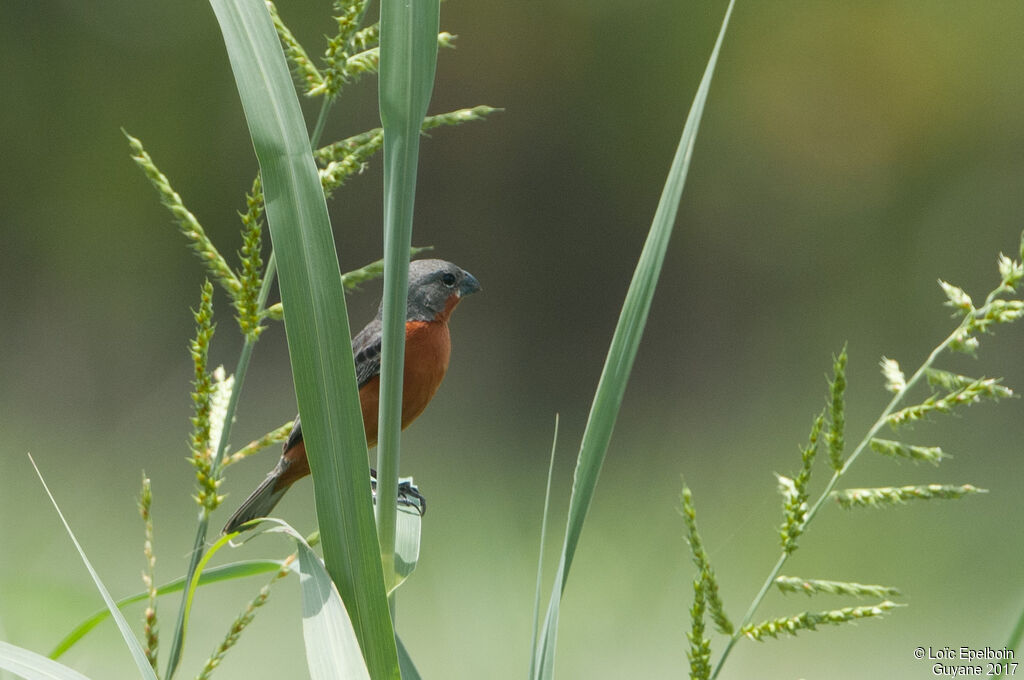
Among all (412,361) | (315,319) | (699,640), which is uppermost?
(412,361)

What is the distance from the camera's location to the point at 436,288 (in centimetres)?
79

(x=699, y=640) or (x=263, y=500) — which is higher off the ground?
(x=263, y=500)

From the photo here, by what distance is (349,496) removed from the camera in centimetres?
29

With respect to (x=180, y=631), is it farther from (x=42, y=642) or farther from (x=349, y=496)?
(x=42, y=642)

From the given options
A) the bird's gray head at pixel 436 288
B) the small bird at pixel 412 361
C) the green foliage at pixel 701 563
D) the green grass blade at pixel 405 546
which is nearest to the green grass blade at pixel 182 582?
the green grass blade at pixel 405 546

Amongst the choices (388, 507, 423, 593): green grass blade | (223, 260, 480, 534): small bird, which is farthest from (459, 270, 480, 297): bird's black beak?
(388, 507, 423, 593): green grass blade

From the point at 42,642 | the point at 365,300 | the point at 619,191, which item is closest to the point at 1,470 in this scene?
the point at 42,642

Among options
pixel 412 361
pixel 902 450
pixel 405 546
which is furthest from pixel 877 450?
pixel 412 361

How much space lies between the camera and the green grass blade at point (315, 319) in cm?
29

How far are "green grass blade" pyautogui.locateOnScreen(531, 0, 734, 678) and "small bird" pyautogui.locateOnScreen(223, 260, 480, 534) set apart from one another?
361 millimetres

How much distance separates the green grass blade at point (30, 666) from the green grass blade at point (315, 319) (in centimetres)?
9

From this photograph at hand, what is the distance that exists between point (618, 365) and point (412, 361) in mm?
406

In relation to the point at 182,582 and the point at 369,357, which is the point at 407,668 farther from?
the point at 369,357

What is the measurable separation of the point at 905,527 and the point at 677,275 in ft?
2.77
